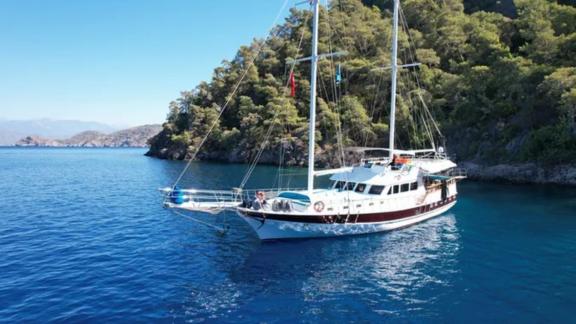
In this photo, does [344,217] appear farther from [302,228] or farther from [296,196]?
→ [296,196]

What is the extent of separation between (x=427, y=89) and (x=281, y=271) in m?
56.6

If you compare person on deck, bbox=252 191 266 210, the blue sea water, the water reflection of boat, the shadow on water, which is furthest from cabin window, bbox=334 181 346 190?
person on deck, bbox=252 191 266 210

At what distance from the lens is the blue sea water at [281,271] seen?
546 inches

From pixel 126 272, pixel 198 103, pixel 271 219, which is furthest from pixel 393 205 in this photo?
pixel 198 103

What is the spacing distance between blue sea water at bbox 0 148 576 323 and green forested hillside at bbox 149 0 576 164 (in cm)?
1634

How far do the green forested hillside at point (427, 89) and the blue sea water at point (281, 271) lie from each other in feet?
→ 53.6

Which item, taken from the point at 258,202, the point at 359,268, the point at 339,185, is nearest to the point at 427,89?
the point at 339,185

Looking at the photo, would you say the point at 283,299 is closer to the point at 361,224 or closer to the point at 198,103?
the point at 361,224

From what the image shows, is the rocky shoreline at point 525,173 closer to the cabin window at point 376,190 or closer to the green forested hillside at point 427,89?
the green forested hillside at point 427,89

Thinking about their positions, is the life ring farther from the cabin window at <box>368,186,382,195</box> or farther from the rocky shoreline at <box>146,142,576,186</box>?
the rocky shoreline at <box>146,142,576,186</box>

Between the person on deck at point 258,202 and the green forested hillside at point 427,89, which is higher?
the green forested hillside at point 427,89

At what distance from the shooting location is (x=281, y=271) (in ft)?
58.3

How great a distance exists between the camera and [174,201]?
20.0 m

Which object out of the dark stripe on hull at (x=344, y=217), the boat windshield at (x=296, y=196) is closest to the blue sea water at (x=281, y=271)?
the dark stripe on hull at (x=344, y=217)
